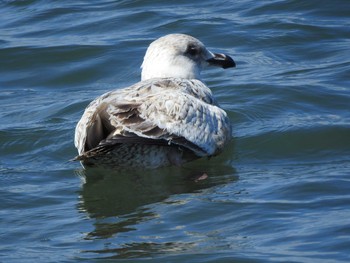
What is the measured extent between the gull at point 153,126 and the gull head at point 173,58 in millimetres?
440

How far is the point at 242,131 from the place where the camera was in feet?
32.9

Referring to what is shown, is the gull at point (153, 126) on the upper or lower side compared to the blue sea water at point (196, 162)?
upper

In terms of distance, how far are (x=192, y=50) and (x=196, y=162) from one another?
1385 millimetres

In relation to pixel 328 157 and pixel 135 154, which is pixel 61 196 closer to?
pixel 135 154

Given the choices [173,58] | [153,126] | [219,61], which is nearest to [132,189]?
[153,126]

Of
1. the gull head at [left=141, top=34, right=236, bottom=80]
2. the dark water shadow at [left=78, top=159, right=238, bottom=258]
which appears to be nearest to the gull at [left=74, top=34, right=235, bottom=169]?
the dark water shadow at [left=78, top=159, right=238, bottom=258]

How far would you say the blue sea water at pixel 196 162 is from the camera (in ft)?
23.6

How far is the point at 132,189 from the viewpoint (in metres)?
8.62

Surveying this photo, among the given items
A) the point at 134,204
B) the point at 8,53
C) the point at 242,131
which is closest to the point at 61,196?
the point at 134,204

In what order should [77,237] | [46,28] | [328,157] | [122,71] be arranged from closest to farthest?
[77,237]
[328,157]
[122,71]
[46,28]

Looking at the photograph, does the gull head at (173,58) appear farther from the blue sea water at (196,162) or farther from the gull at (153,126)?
the blue sea water at (196,162)

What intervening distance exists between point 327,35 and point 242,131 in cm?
374

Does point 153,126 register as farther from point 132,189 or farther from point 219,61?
point 219,61

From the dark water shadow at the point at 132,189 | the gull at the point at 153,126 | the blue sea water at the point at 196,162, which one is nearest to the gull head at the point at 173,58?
the gull at the point at 153,126
